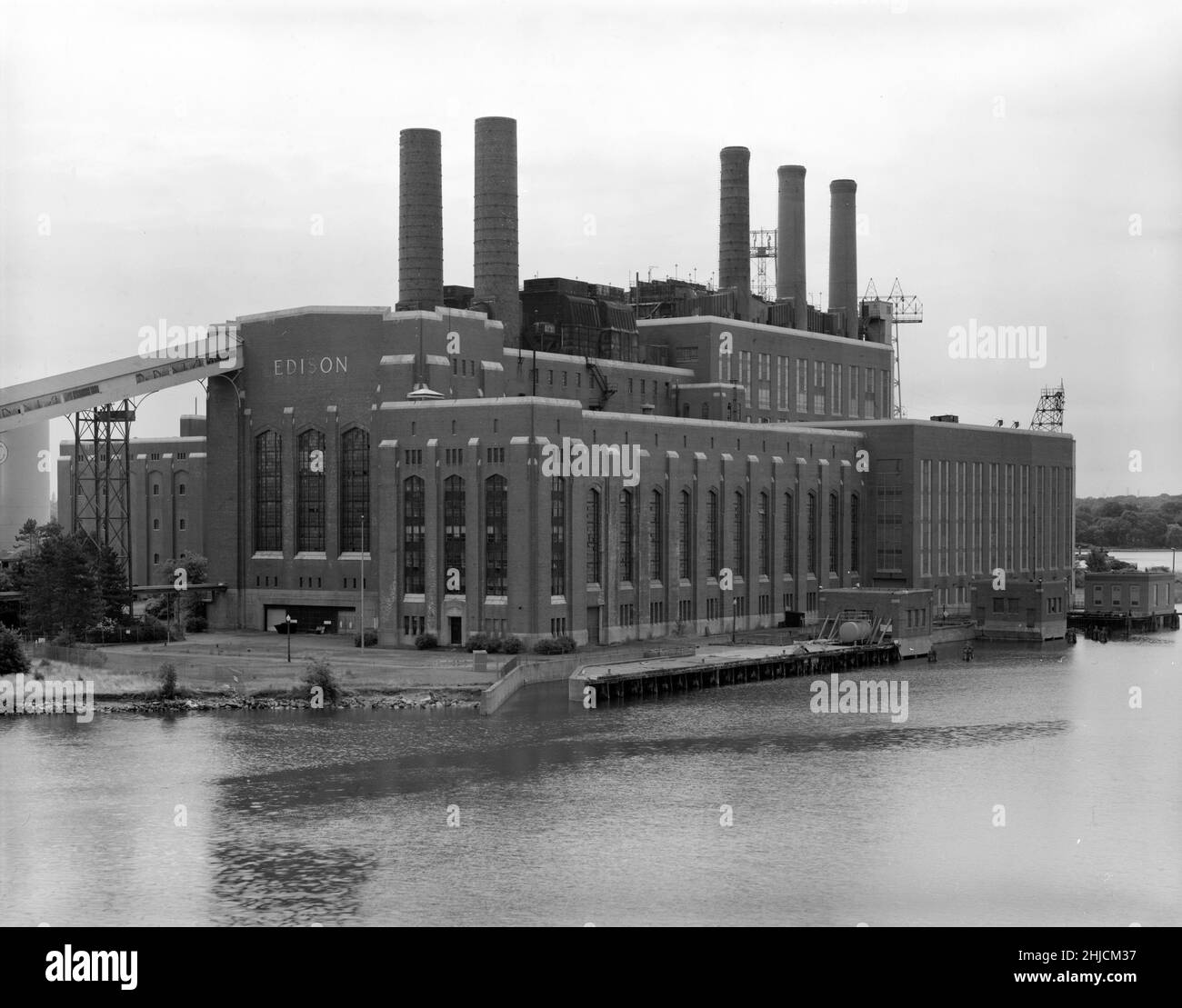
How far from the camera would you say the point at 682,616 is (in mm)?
86125

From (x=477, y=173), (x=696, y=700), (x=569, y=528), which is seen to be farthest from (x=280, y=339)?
(x=696, y=700)

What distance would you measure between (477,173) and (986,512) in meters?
43.8

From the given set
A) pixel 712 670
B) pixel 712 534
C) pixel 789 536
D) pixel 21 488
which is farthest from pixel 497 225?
pixel 21 488

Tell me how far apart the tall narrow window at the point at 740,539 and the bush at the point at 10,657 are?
123 feet

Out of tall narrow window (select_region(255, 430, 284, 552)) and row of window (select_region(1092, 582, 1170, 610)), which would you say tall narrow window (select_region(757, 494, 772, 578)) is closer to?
tall narrow window (select_region(255, 430, 284, 552))

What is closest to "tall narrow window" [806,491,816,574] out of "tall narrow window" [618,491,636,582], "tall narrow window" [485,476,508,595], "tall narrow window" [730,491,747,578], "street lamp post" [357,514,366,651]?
"tall narrow window" [730,491,747,578]

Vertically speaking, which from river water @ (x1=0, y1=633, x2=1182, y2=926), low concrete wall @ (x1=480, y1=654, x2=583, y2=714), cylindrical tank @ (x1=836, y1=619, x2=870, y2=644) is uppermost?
cylindrical tank @ (x1=836, y1=619, x2=870, y2=644)

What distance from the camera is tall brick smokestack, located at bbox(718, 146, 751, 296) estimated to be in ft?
352

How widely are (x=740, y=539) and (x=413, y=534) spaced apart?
21.3 metres

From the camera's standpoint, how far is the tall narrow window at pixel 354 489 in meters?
84.1

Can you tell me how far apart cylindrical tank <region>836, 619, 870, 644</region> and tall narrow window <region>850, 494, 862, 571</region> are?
17.4m

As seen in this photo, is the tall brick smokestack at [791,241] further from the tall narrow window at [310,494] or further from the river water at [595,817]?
the river water at [595,817]

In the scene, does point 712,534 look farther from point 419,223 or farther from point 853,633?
point 419,223
